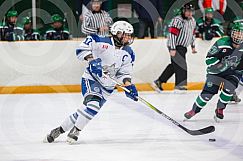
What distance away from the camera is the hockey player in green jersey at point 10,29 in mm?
8703

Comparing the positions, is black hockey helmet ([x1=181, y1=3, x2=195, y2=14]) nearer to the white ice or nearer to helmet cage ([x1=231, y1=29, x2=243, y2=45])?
the white ice

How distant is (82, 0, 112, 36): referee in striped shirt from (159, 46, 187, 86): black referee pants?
943mm

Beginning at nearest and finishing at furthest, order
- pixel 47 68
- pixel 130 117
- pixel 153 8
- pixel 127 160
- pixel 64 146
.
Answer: pixel 127 160, pixel 64 146, pixel 130 117, pixel 47 68, pixel 153 8

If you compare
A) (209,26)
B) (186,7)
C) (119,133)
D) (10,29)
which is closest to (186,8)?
(186,7)

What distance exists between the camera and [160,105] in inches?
299

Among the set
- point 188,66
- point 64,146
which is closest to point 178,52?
point 188,66

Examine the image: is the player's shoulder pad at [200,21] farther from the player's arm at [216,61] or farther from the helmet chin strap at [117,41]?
the helmet chin strap at [117,41]

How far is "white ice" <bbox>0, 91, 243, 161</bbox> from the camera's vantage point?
191 inches

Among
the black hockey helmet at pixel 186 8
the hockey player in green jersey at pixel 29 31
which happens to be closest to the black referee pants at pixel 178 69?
the black hockey helmet at pixel 186 8

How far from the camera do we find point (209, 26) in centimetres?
922

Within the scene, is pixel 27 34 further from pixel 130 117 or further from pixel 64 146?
pixel 64 146

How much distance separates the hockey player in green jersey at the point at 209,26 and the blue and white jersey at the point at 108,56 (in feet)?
12.4

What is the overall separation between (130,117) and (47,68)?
85.8 inches

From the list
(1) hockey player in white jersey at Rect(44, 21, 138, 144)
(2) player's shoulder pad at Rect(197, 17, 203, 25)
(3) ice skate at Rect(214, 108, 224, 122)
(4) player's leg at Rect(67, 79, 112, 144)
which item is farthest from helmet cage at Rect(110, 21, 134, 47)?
(2) player's shoulder pad at Rect(197, 17, 203, 25)
